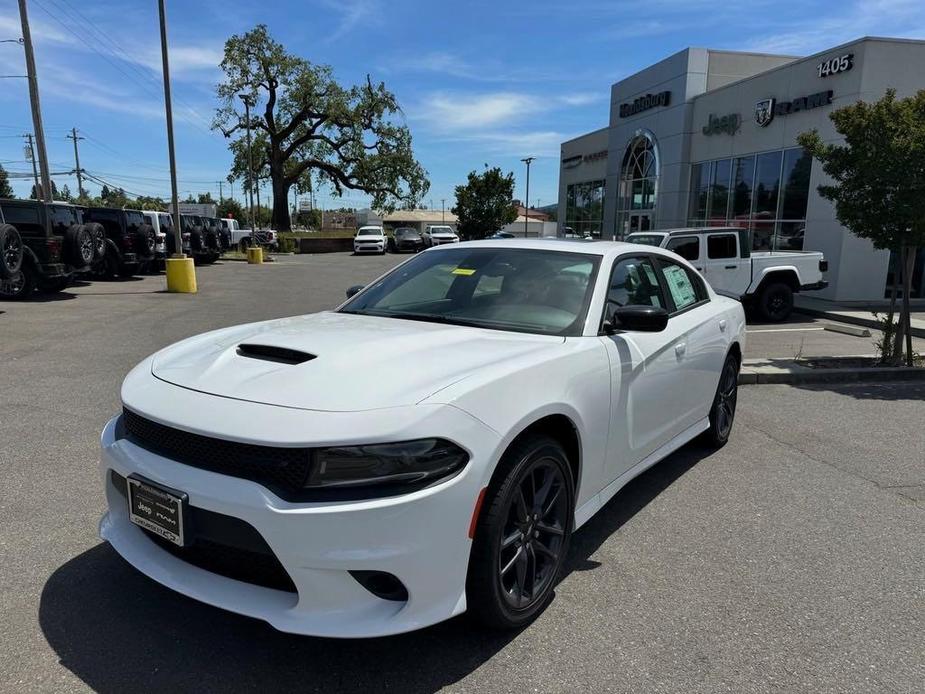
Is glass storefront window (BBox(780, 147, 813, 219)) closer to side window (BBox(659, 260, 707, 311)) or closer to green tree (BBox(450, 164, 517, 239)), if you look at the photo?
side window (BBox(659, 260, 707, 311))

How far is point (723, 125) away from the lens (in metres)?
20.3

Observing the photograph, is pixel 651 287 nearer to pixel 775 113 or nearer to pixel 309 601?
pixel 309 601

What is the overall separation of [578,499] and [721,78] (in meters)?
23.7

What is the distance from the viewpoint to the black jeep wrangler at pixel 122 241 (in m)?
17.5

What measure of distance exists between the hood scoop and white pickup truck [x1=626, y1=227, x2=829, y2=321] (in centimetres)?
1023

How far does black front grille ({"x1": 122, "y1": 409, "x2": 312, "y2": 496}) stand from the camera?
7.21ft

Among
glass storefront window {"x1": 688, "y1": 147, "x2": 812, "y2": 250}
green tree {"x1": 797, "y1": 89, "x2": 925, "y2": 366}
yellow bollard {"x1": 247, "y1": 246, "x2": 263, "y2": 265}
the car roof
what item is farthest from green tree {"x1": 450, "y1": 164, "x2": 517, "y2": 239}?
the car roof

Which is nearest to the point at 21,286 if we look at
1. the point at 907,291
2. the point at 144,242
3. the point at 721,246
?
the point at 144,242

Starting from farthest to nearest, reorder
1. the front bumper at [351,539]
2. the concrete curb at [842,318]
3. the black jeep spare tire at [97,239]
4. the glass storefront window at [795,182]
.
A: the glass storefront window at [795,182], the black jeep spare tire at [97,239], the concrete curb at [842,318], the front bumper at [351,539]

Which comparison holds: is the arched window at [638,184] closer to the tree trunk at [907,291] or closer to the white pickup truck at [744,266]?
the white pickup truck at [744,266]

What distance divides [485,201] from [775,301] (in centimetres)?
2750

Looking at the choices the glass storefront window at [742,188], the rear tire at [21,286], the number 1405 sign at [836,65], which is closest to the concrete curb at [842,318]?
the glass storefront window at [742,188]

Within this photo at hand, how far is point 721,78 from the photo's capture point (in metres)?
22.8

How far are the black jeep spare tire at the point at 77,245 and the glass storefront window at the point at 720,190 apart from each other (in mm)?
17871
